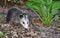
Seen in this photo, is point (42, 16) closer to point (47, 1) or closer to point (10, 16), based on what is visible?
point (47, 1)

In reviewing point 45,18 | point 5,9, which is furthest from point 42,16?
point 5,9

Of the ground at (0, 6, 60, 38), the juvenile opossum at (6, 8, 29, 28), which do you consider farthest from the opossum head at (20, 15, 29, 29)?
the ground at (0, 6, 60, 38)

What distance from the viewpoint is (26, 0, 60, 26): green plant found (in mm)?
7775

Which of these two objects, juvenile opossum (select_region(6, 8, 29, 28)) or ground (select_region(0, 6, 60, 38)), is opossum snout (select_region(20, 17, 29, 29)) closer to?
juvenile opossum (select_region(6, 8, 29, 28))

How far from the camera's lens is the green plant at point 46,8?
7.78m

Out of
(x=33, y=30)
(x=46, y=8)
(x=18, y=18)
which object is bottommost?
(x=33, y=30)

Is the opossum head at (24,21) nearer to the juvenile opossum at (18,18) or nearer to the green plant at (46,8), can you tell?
the juvenile opossum at (18,18)

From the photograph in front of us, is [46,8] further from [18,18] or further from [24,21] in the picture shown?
[18,18]

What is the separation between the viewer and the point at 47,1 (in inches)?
312

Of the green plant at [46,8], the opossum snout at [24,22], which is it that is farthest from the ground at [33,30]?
the green plant at [46,8]

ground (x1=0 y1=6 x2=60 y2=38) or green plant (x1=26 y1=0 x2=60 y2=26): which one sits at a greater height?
green plant (x1=26 y1=0 x2=60 y2=26)

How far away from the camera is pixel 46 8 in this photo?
7992 mm

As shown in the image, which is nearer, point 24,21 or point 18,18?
point 24,21

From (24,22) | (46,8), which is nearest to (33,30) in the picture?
(24,22)
